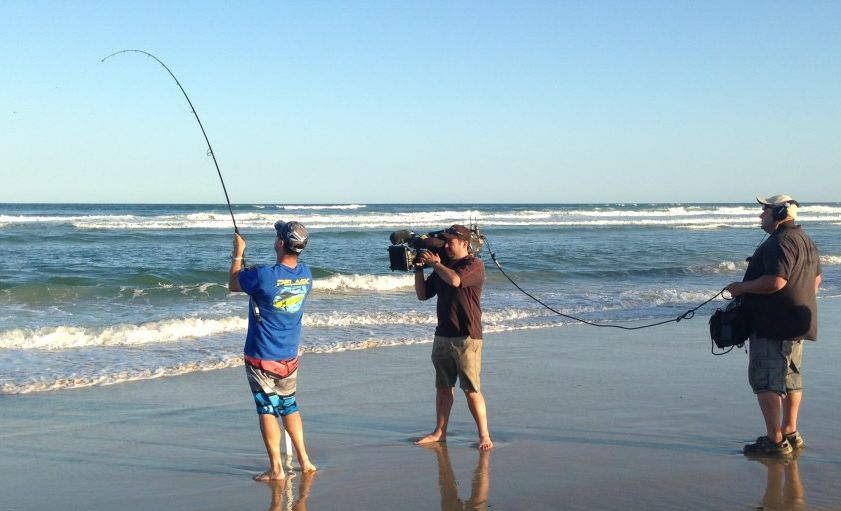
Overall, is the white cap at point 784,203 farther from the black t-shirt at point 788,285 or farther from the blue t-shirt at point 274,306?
the blue t-shirt at point 274,306

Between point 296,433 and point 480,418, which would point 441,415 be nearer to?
point 480,418

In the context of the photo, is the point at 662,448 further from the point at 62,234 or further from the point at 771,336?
the point at 62,234

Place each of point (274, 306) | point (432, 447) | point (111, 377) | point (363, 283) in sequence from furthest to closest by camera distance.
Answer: point (363, 283), point (111, 377), point (432, 447), point (274, 306)

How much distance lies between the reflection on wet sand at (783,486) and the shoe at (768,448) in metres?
0.05

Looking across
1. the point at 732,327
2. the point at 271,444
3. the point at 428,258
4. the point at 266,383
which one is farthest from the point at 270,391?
the point at 732,327

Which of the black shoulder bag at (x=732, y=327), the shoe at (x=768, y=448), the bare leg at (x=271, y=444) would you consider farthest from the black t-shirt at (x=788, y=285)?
A: the bare leg at (x=271, y=444)

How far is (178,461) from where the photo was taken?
16.4 ft

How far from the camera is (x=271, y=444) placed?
4.51 meters

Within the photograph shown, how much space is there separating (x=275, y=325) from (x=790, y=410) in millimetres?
3022

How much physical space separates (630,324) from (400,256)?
6901mm

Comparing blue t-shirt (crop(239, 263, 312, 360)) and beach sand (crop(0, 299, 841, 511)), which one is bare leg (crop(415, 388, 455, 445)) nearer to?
beach sand (crop(0, 299, 841, 511))

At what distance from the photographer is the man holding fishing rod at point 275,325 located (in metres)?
4.35

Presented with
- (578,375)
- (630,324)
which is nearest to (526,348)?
(578,375)

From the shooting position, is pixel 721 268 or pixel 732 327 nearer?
pixel 732 327
